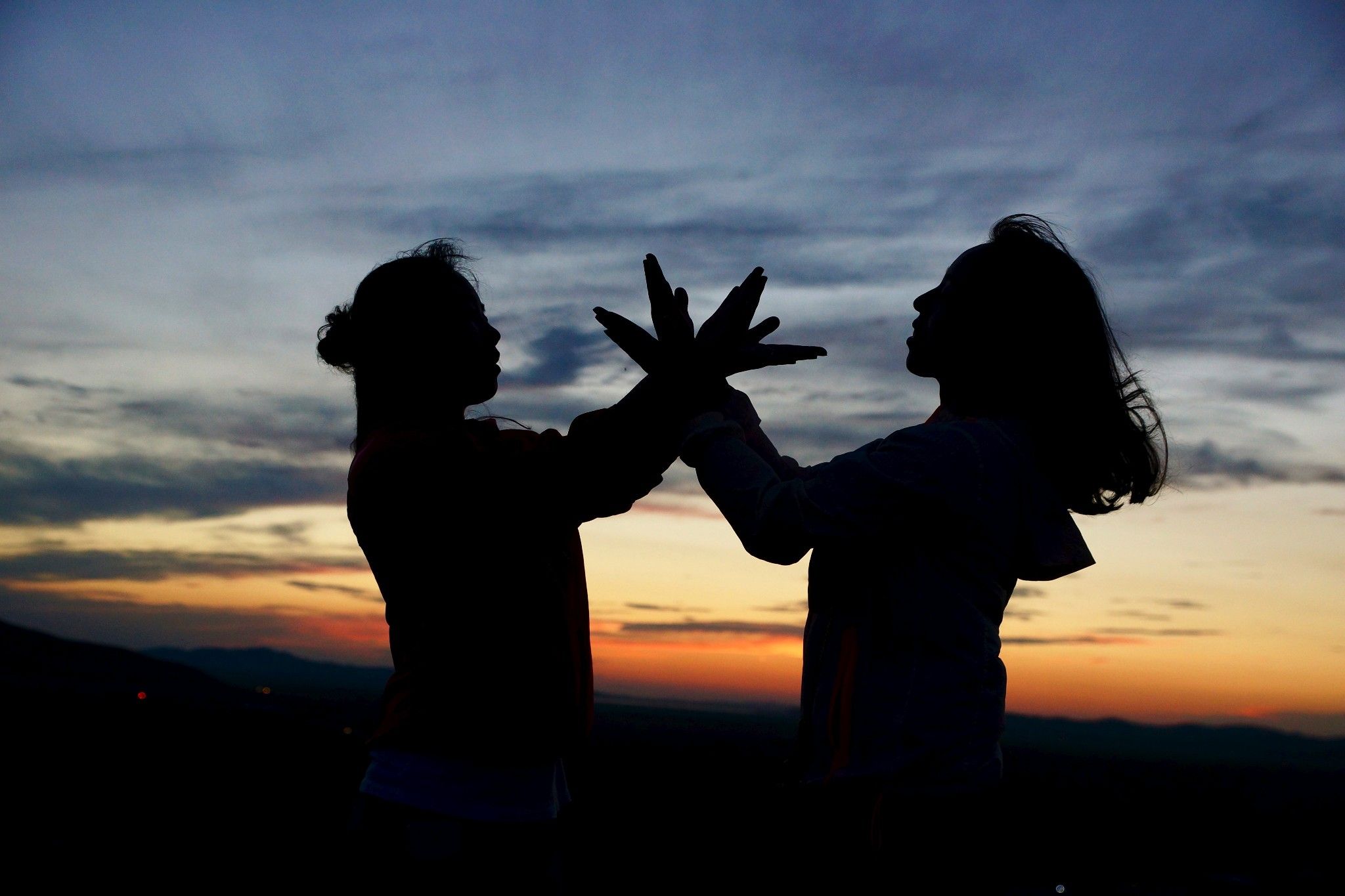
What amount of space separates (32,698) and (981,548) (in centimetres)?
7754

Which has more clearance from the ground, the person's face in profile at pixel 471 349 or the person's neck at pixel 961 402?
the person's face in profile at pixel 471 349

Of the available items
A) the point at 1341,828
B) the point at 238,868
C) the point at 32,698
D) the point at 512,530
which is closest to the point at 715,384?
the point at 512,530

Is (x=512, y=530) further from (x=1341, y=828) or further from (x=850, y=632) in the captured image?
(x=1341, y=828)

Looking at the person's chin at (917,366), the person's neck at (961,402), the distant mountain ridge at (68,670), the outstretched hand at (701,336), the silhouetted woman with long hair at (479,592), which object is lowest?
the distant mountain ridge at (68,670)

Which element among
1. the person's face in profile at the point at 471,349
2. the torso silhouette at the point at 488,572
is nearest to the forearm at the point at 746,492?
the torso silhouette at the point at 488,572

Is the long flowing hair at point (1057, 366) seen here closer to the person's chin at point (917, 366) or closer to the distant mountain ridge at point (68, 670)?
the person's chin at point (917, 366)

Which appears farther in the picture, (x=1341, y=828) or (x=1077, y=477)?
(x=1341, y=828)

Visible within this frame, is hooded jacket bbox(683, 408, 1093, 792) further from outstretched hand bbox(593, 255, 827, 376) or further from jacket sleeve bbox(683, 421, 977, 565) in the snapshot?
outstretched hand bbox(593, 255, 827, 376)

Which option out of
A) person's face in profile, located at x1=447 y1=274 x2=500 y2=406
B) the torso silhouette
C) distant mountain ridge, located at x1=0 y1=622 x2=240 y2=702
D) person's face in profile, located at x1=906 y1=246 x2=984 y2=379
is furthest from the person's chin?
distant mountain ridge, located at x1=0 y1=622 x2=240 y2=702

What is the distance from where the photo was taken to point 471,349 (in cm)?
373

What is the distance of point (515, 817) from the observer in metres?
3.15

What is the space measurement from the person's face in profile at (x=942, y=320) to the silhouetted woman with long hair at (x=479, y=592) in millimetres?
622

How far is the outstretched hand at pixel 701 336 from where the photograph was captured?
3463 mm

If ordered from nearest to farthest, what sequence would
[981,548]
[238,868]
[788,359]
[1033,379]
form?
[981,548], [1033,379], [788,359], [238,868]
